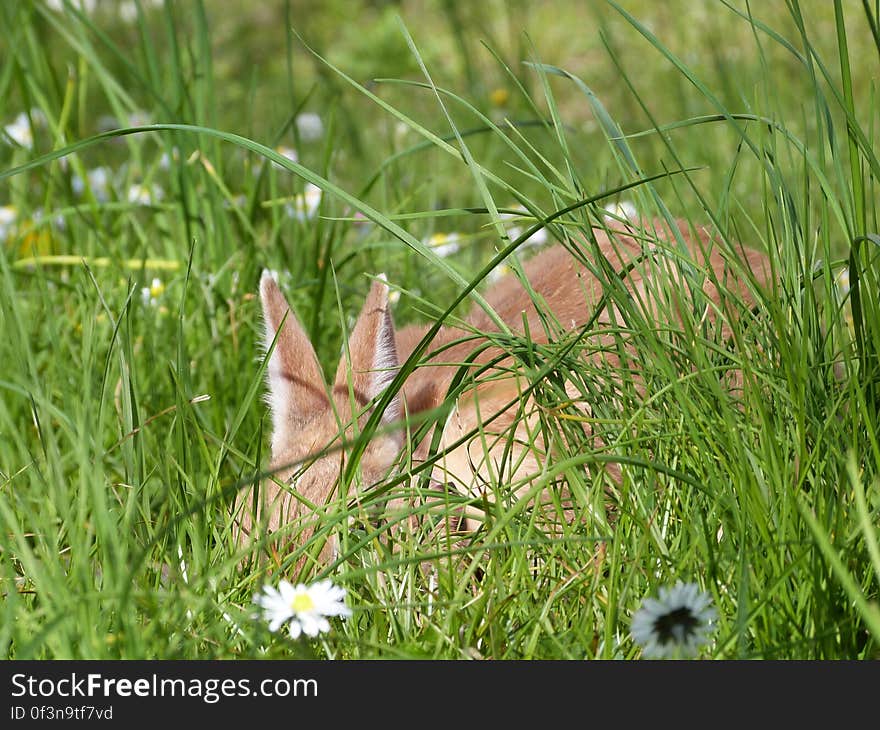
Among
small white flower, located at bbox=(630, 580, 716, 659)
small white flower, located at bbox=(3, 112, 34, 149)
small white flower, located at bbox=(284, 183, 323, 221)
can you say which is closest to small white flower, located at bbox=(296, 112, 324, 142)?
small white flower, located at bbox=(284, 183, 323, 221)

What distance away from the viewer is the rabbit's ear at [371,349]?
8.81 feet

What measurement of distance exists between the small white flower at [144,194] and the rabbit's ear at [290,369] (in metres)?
1.34

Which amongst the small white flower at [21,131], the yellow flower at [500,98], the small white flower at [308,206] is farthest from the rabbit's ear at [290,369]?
the yellow flower at [500,98]

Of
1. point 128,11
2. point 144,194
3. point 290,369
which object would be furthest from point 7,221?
point 128,11

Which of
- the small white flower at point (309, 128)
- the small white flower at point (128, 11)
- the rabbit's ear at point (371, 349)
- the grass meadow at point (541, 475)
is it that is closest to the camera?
the grass meadow at point (541, 475)

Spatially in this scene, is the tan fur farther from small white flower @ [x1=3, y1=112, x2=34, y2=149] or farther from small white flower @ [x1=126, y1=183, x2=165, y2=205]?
small white flower @ [x1=3, y1=112, x2=34, y2=149]

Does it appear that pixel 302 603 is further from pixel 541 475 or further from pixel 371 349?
pixel 371 349

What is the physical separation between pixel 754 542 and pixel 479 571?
25.4 inches

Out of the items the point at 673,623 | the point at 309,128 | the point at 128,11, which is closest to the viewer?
the point at 673,623

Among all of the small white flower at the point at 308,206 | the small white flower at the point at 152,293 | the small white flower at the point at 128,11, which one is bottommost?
the small white flower at the point at 152,293

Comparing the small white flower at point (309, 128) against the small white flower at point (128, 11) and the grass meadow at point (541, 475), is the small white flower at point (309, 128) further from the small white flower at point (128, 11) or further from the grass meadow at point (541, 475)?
the small white flower at point (128, 11)

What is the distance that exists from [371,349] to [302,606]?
3.00ft

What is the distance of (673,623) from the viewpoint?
172cm

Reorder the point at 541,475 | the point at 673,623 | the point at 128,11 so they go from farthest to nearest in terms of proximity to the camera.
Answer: the point at 128,11 < the point at 541,475 < the point at 673,623
